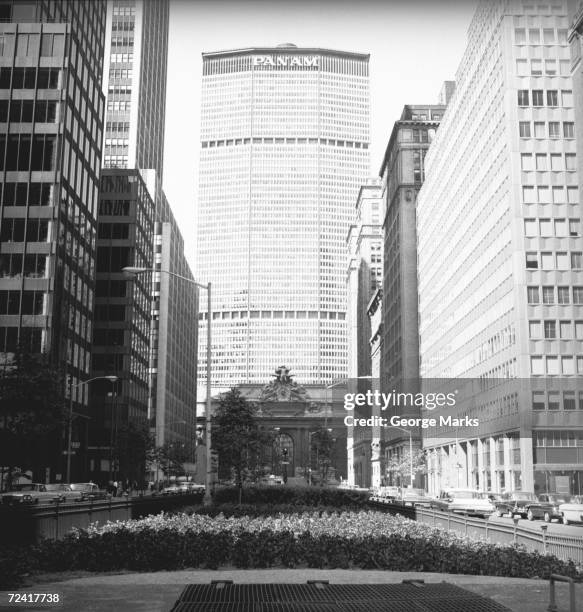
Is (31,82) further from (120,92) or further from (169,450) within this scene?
(120,92)

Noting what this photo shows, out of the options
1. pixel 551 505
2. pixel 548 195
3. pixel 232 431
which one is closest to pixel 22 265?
pixel 232 431

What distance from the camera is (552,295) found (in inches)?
3024

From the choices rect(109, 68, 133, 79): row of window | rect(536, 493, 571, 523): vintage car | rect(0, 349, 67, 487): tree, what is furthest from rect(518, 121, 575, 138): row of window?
rect(109, 68, 133, 79): row of window

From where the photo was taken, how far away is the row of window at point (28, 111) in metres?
75.4

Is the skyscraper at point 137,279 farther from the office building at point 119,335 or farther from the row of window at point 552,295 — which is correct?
the row of window at point 552,295

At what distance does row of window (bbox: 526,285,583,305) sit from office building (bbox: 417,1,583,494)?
0.10 metres

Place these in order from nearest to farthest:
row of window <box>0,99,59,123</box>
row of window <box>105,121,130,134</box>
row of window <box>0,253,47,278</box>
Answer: row of window <box>0,253,47,278</box>, row of window <box>0,99,59,123</box>, row of window <box>105,121,130,134</box>

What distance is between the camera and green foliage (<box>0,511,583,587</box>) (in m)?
15.2

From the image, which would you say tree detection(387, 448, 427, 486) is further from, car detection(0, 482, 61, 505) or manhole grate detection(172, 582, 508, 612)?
manhole grate detection(172, 582, 508, 612)

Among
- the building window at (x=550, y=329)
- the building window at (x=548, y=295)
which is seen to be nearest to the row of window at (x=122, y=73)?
the building window at (x=548, y=295)

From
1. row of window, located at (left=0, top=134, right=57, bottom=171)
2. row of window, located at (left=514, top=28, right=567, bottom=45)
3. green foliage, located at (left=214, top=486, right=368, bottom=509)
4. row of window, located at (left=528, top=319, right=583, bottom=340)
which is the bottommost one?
green foliage, located at (left=214, top=486, right=368, bottom=509)

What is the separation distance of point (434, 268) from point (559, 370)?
144ft

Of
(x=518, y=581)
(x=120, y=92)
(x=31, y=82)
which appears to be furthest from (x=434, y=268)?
(x=518, y=581)

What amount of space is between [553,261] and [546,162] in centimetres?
1015
